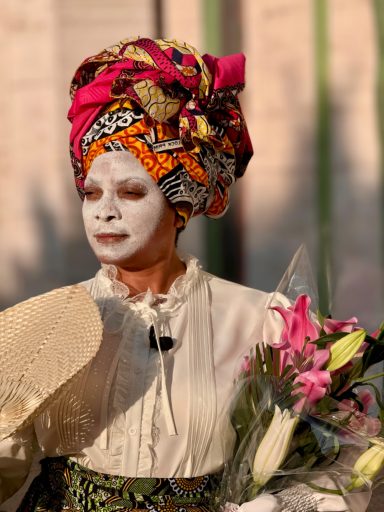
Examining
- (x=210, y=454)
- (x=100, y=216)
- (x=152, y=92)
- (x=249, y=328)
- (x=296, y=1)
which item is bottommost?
(x=210, y=454)

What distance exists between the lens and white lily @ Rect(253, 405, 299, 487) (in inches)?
105

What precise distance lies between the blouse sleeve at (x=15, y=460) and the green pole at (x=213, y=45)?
4608mm

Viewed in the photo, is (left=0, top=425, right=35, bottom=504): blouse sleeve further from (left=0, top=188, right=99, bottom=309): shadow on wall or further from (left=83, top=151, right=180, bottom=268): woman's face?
(left=0, top=188, right=99, bottom=309): shadow on wall

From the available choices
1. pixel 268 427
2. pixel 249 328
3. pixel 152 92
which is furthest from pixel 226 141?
pixel 268 427

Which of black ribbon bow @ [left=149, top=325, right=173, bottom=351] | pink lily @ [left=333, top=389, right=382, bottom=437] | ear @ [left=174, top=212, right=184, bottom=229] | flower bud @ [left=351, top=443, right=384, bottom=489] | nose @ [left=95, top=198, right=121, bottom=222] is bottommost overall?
flower bud @ [left=351, top=443, right=384, bottom=489]

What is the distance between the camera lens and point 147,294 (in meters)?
3.34

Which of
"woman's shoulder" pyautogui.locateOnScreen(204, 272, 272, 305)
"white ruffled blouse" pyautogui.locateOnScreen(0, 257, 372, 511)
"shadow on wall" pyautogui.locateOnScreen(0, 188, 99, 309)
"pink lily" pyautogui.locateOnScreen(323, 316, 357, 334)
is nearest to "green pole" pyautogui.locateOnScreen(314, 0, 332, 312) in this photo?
"shadow on wall" pyautogui.locateOnScreen(0, 188, 99, 309)

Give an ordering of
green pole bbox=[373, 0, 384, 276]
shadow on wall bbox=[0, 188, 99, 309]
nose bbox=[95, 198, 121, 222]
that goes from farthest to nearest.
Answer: shadow on wall bbox=[0, 188, 99, 309], green pole bbox=[373, 0, 384, 276], nose bbox=[95, 198, 121, 222]

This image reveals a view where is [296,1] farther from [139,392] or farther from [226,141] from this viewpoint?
[139,392]

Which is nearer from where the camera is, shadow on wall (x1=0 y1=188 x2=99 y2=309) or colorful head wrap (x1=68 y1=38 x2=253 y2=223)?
colorful head wrap (x1=68 y1=38 x2=253 y2=223)

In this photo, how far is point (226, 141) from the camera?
3369 mm

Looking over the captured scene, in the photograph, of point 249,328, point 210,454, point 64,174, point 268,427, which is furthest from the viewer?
point 64,174

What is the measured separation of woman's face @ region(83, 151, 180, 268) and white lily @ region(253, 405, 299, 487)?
72 cm

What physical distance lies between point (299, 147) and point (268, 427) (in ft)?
15.9
